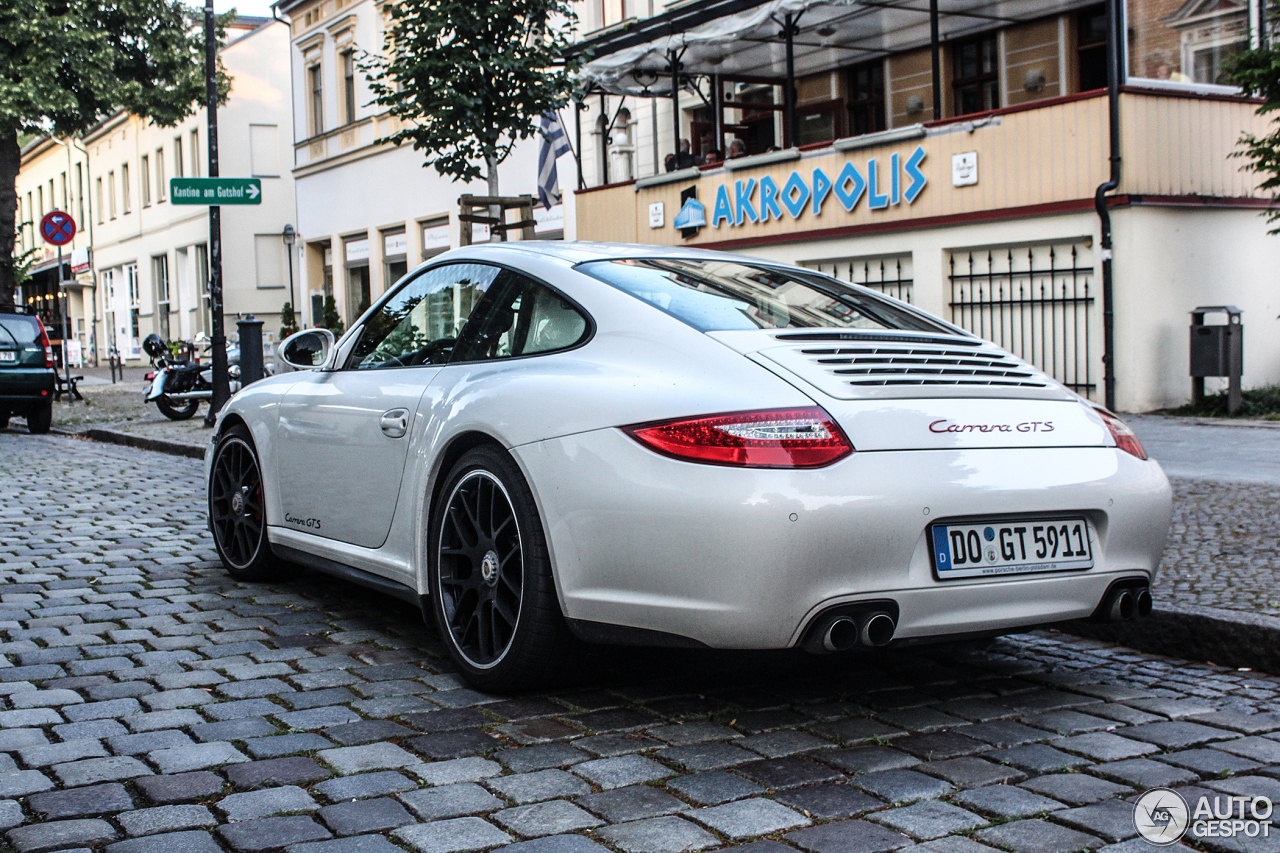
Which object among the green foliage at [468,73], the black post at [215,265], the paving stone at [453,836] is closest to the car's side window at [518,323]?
the paving stone at [453,836]

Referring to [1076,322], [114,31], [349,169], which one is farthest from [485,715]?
[349,169]

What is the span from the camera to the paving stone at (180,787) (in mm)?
3143

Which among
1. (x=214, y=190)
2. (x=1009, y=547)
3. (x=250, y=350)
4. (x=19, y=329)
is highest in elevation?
(x=214, y=190)

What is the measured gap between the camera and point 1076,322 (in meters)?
14.5

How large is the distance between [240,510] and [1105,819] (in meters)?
4.17

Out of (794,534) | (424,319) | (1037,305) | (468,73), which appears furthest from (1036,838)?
(1037,305)

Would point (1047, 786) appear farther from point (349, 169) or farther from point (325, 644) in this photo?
point (349, 169)

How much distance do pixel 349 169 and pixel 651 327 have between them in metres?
30.5

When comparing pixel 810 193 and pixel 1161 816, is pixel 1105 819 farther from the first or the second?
pixel 810 193

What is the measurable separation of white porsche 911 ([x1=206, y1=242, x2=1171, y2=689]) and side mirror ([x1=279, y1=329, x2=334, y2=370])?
1191mm

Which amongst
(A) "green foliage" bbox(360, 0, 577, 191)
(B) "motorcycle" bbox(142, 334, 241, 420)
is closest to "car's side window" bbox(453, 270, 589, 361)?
(A) "green foliage" bbox(360, 0, 577, 191)

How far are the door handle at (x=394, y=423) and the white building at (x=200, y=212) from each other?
111 ft

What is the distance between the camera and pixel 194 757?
3.46m

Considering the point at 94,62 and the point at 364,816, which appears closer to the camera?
the point at 364,816
